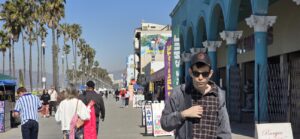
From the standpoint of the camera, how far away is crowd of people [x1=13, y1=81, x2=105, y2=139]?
379 inches

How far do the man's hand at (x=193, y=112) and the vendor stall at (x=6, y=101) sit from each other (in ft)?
52.4

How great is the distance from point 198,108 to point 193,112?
0.05m

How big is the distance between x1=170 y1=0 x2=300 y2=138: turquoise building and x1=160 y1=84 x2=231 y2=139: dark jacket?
20.2ft

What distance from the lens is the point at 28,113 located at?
406 inches

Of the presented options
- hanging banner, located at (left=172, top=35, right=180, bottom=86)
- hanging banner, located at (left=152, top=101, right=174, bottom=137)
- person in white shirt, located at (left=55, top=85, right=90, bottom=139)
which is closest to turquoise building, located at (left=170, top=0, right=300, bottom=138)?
hanging banner, located at (left=172, top=35, right=180, bottom=86)

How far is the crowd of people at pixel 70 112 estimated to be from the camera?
9625mm

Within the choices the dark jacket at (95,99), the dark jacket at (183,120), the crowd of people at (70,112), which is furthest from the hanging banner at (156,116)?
the dark jacket at (183,120)

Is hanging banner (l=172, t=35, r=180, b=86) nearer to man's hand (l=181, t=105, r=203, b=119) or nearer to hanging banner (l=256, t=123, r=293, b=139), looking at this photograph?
hanging banner (l=256, t=123, r=293, b=139)

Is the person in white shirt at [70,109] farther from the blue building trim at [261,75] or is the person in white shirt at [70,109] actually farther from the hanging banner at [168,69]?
the blue building trim at [261,75]

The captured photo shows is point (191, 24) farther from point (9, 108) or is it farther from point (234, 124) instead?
point (9, 108)

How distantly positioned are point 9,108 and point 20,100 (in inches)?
395

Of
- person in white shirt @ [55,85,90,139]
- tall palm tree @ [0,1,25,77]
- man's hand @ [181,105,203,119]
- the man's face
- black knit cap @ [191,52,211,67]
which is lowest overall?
person in white shirt @ [55,85,90,139]

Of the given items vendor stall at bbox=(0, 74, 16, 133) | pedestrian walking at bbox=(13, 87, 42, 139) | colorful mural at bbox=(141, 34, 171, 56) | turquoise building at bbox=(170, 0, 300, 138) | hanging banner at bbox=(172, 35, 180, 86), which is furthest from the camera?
colorful mural at bbox=(141, 34, 171, 56)

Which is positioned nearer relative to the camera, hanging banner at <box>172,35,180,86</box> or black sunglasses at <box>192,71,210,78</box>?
black sunglasses at <box>192,71,210,78</box>
